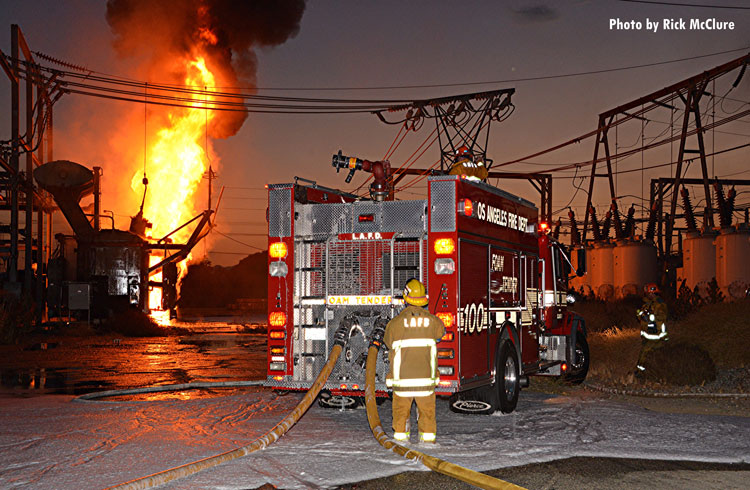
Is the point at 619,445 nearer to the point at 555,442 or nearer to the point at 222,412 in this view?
the point at 555,442

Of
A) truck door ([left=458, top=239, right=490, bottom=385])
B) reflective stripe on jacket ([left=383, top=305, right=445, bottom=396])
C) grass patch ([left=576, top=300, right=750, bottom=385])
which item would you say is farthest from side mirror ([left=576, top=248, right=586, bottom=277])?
reflective stripe on jacket ([left=383, top=305, right=445, bottom=396])

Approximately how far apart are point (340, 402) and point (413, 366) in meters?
2.86

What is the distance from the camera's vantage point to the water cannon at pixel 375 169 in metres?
10.9

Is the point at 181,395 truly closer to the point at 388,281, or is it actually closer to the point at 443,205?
the point at 388,281

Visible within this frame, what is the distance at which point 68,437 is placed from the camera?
898 centimetres

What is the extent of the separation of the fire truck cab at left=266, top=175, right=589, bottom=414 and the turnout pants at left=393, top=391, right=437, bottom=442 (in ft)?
2.80

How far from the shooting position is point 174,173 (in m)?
48.6

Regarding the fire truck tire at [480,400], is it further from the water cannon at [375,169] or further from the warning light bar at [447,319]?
the water cannon at [375,169]

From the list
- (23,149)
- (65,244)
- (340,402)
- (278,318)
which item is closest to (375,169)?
(278,318)

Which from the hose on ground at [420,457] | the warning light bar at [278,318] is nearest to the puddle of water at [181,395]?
the warning light bar at [278,318]

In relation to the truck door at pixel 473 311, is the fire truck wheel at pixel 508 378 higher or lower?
lower

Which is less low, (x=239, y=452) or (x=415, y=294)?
(x=415, y=294)

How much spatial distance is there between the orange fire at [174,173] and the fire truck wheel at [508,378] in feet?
125

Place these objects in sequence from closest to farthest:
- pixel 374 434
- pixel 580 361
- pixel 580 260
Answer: pixel 374 434, pixel 580 260, pixel 580 361
